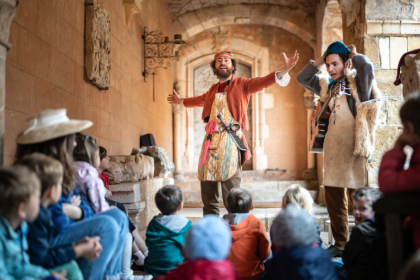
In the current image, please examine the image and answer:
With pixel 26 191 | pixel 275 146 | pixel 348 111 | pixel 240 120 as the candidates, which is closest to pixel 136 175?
pixel 240 120

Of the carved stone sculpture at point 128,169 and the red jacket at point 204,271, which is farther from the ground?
the carved stone sculpture at point 128,169

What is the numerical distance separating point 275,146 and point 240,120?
5197 millimetres

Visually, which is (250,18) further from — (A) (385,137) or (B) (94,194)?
(B) (94,194)

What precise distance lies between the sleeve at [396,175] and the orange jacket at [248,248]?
2.43 feet

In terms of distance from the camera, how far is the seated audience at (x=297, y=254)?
140cm

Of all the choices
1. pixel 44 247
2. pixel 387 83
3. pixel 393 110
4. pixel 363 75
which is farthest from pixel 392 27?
pixel 44 247

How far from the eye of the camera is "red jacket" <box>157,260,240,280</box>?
4.44ft

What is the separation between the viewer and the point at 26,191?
1.29 m

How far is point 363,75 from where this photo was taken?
2498 millimetres

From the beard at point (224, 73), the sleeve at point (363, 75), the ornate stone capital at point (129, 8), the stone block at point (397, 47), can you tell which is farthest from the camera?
the ornate stone capital at point (129, 8)

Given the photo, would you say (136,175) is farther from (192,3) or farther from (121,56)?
(192,3)

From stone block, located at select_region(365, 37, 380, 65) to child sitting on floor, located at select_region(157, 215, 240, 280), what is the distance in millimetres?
3140

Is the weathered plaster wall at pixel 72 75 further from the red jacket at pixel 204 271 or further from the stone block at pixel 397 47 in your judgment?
the stone block at pixel 397 47

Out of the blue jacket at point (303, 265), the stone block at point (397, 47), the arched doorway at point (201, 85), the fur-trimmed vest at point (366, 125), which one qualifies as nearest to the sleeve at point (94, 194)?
the blue jacket at point (303, 265)
